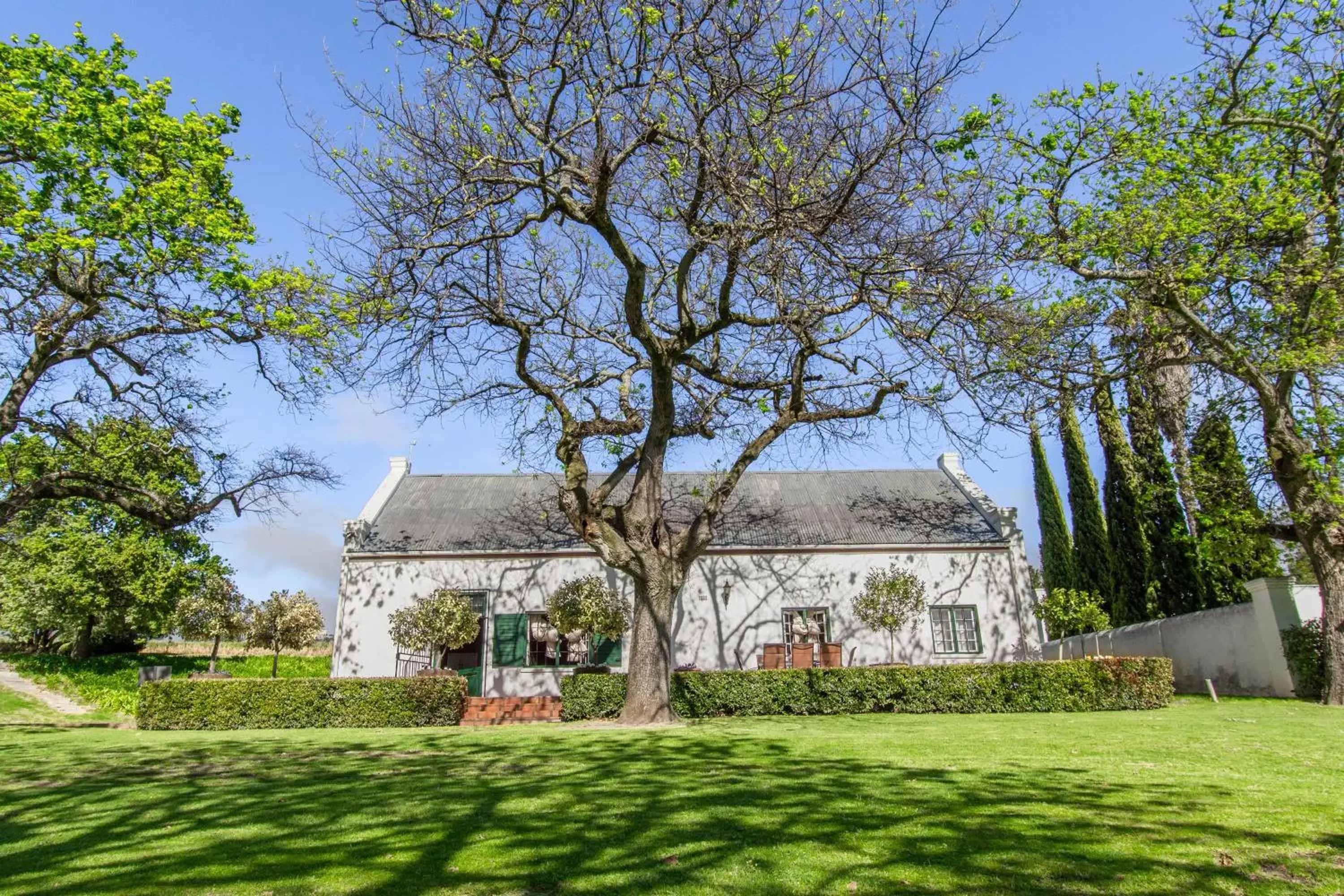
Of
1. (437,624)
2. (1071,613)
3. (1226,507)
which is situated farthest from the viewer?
(1071,613)

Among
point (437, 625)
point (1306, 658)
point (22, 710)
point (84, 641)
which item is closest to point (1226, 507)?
point (1306, 658)

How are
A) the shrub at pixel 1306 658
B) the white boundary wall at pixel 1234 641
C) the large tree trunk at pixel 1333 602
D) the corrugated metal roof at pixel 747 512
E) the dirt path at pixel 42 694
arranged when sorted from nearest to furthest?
the large tree trunk at pixel 1333 602 → the shrub at pixel 1306 658 → the white boundary wall at pixel 1234 641 → the dirt path at pixel 42 694 → the corrugated metal roof at pixel 747 512

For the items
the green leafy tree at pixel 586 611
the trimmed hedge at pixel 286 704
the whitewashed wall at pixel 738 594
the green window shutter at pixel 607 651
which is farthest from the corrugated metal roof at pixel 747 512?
the trimmed hedge at pixel 286 704

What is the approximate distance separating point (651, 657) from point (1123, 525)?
18.4 meters

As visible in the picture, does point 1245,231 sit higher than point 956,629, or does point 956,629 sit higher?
point 1245,231

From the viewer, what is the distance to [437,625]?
16.1m

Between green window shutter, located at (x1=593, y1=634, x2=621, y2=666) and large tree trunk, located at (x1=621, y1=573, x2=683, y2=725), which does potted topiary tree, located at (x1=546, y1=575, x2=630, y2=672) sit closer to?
green window shutter, located at (x1=593, y1=634, x2=621, y2=666)

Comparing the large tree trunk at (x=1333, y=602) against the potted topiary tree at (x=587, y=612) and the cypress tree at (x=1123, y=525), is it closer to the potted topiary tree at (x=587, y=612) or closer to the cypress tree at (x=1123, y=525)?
the cypress tree at (x=1123, y=525)

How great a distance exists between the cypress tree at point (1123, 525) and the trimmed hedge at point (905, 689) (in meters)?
9.36

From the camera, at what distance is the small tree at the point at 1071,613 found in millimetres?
18328

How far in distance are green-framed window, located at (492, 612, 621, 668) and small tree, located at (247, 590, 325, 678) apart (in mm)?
6298

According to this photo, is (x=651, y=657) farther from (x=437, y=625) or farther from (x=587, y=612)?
(x=437, y=625)

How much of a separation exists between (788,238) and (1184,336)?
11609 millimetres

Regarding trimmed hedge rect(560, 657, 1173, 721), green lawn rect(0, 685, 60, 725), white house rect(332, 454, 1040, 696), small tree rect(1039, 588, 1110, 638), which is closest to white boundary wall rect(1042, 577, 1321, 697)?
small tree rect(1039, 588, 1110, 638)
